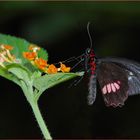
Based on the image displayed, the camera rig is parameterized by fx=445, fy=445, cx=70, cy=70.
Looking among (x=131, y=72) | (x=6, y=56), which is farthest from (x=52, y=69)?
(x=131, y=72)

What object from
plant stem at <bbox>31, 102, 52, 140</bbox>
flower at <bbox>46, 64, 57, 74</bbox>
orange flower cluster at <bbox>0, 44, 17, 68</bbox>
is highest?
orange flower cluster at <bbox>0, 44, 17, 68</bbox>

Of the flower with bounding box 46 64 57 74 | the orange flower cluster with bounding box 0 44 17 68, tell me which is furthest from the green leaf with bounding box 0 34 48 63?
the flower with bounding box 46 64 57 74

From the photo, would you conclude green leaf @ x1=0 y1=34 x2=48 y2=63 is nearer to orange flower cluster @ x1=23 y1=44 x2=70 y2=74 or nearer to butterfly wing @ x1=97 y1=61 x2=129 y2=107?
orange flower cluster @ x1=23 y1=44 x2=70 y2=74

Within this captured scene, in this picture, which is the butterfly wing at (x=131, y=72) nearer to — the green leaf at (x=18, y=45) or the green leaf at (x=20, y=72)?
the green leaf at (x=18, y=45)

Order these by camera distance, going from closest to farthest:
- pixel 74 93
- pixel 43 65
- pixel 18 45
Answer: pixel 43 65 < pixel 18 45 < pixel 74 93

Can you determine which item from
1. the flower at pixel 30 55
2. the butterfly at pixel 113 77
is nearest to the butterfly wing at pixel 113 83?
the butterfly at pixel 113 77

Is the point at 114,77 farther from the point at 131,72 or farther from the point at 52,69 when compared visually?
the point at 52,69
